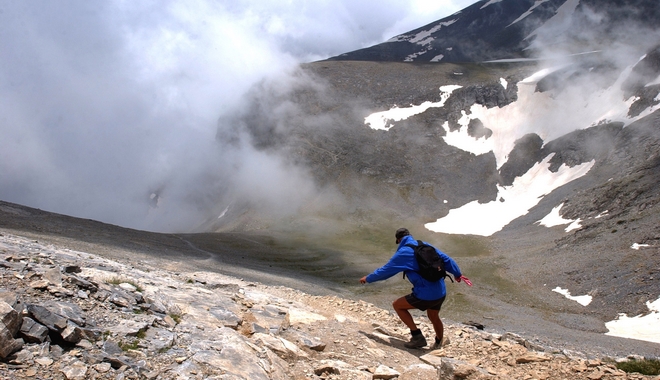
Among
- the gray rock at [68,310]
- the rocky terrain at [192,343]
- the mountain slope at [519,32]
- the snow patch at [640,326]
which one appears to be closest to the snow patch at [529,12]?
the mountain slope at [519,32]

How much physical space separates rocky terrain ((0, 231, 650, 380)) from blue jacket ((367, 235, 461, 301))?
1.40 meters

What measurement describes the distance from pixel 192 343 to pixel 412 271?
211 inches

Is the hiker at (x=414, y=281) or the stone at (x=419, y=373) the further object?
the hiker at (x=414, y=281)

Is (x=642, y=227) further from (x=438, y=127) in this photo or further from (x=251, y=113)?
(x=251, y=113)

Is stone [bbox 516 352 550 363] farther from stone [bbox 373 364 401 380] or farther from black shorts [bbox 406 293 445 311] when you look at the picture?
stone [bbox 373 364 401 380]

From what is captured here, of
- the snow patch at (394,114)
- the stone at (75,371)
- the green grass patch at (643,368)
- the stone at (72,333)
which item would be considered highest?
the snow patch at (394,114)

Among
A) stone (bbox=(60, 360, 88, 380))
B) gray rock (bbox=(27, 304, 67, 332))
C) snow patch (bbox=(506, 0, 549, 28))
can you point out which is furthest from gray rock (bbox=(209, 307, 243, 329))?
snow patch (bbox=(506, 0, 549, 28))

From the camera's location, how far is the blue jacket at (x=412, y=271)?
10.9 metres

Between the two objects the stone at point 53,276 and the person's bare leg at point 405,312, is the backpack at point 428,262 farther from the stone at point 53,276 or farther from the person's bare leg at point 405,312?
the stone at point 53,276

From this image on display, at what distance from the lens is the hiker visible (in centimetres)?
1092

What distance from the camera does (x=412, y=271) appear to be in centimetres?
1109

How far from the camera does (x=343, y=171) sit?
95375 mm

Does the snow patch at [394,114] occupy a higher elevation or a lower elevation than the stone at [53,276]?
higher

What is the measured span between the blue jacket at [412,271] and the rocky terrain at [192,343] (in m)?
1.40
